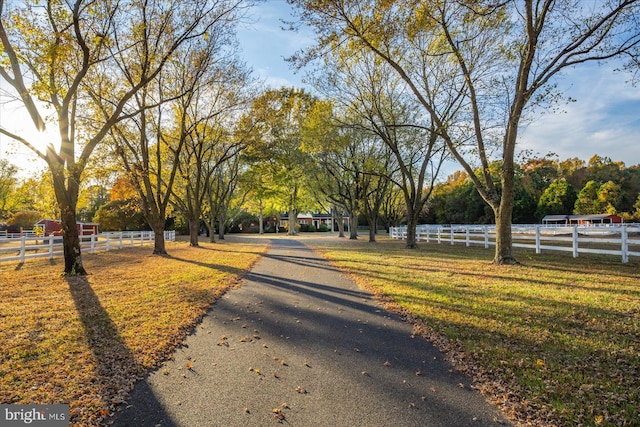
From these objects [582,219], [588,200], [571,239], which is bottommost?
[571,239]

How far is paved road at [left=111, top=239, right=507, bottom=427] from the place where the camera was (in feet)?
9.59

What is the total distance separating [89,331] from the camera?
5.06 meters

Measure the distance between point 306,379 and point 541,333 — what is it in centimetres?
329

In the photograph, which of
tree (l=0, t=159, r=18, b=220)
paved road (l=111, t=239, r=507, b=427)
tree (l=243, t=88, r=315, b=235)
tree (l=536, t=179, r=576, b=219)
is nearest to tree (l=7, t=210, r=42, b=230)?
tree (l=0, t=159, r=18, b=220)

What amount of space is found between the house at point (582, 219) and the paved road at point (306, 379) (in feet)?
182

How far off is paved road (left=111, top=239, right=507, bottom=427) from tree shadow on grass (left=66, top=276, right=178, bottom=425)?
0.16m

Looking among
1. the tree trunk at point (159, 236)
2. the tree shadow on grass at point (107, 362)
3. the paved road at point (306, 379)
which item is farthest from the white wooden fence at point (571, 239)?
the tree trunk at point (159, 236)

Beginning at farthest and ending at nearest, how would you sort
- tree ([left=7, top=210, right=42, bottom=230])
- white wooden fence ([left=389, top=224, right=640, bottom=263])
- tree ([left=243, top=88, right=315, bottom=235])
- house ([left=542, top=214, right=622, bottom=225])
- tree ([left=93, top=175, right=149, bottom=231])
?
Result: house ([left=542, top=214, right=622, bottom=225]) → tree ([left=7, top=210, right=42, bottom=230]) → tree ([left=93, top=175, right=149, bottom=231]) → tree ([left=243, top=88, right=315, bottom=235]) → white wooden fence ([left=389, top=224, right=640, bottom=263])

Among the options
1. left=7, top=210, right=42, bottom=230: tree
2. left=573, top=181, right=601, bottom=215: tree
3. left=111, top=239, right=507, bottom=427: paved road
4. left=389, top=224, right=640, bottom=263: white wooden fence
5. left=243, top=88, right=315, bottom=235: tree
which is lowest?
left=111, top=239, right=507, bottom=427: paved road

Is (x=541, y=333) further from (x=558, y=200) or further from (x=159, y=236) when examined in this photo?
(x=558, y=200)

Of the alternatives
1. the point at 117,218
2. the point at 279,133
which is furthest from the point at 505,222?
the point at 117,218

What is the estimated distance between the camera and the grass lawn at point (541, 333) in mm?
3141

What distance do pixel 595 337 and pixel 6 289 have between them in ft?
36.0

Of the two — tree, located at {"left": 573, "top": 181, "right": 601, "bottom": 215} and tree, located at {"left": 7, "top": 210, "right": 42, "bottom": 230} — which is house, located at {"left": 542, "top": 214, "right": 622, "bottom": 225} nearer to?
tree, located at {"left": 573, "top": 181, "right": 601, "bottom": 215}
